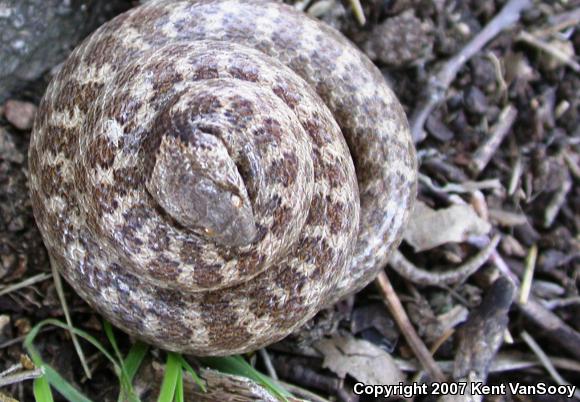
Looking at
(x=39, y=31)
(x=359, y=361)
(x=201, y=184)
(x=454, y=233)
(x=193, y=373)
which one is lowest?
(x=359, y=361)

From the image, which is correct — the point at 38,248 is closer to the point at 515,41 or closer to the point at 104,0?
the point at 104,0

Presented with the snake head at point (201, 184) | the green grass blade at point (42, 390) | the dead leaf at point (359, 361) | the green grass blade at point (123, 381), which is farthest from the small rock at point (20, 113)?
the dead leaf at point (359, 361)

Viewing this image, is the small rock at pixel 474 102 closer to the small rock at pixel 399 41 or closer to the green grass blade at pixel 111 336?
the small rock at pixel 399 41

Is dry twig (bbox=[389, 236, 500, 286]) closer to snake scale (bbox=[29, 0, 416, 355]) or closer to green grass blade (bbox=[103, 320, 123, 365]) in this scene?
snake scale (bbox=[29, 0, 416, 355])

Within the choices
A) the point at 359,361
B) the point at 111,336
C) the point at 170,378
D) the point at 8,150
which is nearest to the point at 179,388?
the point at 170,378

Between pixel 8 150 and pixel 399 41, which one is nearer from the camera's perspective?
pixel 8 150

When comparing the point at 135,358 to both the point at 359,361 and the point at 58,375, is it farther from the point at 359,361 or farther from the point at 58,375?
the point at 359,361

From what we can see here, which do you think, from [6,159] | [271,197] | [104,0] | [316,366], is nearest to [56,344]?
[6,159]

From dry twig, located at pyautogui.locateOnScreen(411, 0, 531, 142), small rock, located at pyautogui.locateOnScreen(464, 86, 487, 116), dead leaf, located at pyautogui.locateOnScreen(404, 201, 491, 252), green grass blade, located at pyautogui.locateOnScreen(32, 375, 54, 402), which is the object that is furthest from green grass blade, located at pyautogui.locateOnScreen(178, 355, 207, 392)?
small rock, located at pyautogui.locateOnScreen(464, 86, 487, 116)
